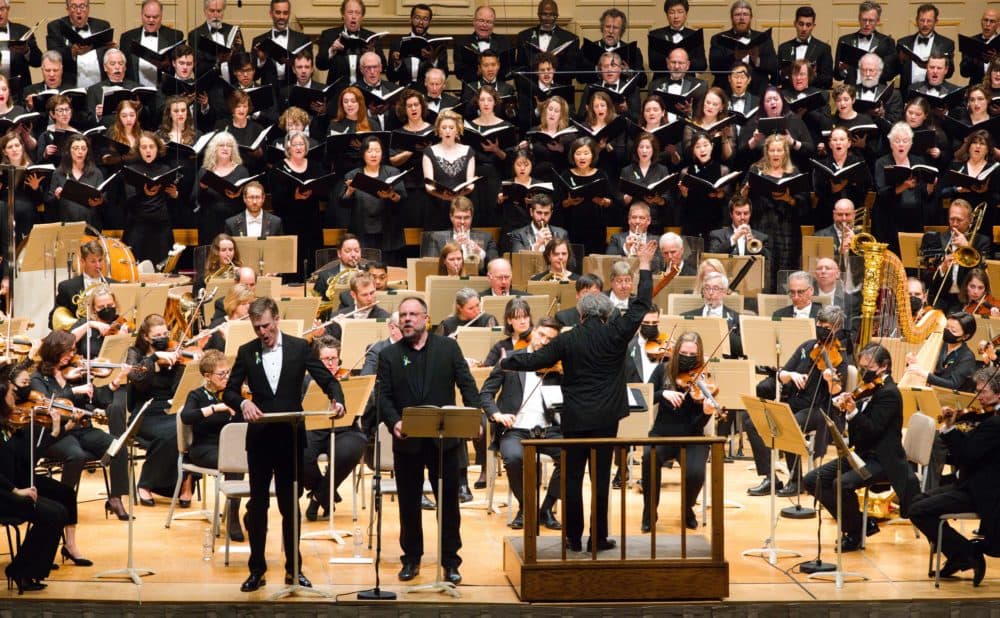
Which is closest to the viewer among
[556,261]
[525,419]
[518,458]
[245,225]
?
[518,458]

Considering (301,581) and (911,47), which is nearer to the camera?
(301,581)

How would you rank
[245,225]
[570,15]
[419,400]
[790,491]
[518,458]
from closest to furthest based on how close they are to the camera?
[419,400], [518,458], [790,491], [245,225], [570,15]

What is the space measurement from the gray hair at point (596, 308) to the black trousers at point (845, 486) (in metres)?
1.20

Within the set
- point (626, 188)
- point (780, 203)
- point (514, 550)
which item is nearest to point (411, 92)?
point (626, 188)

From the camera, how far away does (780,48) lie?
11.5 meters

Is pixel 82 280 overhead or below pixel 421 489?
overhead

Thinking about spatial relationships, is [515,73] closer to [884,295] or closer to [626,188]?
[626,188]

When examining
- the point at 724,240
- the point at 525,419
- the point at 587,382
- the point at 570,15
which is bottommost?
the point at 525,419

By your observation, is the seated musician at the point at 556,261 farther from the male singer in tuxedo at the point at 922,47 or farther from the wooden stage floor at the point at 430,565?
the male singer in tuxedo at the point at 922,47

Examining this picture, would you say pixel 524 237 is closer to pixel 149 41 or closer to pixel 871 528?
pixel 149 41

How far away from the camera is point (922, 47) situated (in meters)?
11.2

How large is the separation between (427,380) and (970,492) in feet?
7.36

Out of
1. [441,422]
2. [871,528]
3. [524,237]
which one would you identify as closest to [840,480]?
[871,528]

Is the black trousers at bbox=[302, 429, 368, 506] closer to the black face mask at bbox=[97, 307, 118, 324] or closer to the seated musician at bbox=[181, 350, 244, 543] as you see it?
the seated musician at bbox=[181, 350, 244, 543]
